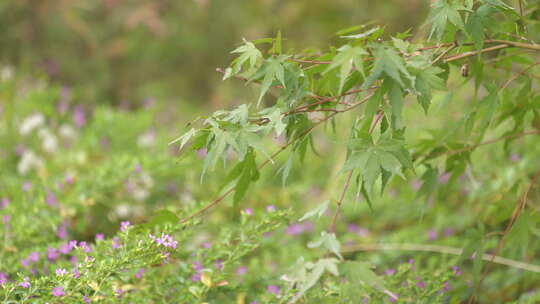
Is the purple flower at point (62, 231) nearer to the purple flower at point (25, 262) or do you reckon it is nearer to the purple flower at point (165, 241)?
the purple flower at point (25, 262)

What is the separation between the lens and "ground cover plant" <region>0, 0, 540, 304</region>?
119 centimetres

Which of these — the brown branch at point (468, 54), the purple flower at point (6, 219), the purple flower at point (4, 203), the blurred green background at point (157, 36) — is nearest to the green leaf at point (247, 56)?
the brown branch at point (468, 54)

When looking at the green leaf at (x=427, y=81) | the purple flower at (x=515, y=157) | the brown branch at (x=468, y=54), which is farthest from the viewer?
the purple flower at (x=515, y=157)

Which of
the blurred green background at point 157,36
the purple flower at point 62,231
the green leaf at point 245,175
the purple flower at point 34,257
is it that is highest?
the blurred green background at point 157,36

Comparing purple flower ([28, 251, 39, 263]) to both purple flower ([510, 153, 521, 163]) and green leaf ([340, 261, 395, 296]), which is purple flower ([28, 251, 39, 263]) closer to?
green leaf ([340, 261, 395, 296])

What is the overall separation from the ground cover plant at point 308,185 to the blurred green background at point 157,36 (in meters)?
1.04

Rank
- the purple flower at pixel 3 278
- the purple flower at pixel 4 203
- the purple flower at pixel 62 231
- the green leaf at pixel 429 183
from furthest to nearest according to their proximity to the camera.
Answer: the purple flower at pixel 4 203
the purple flower at pixel 62 231
the green leaf at pixel 429 183
the purple flower at pixel 3 278

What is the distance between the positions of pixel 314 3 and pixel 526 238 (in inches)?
174

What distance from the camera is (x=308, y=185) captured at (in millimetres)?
3449

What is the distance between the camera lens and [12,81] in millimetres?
4301

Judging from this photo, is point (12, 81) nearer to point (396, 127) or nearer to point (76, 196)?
A: point (76, 196)

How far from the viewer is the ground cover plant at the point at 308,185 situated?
1187 millimetres

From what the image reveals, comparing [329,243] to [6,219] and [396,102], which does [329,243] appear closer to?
[396,102]

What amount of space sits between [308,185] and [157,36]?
297 centimetres
